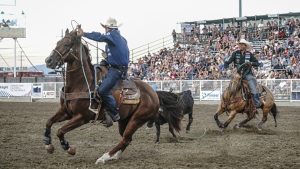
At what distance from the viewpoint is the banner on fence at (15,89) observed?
3419cm

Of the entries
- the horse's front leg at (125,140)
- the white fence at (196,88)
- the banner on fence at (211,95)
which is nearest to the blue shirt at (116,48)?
the horse's front leg at (125,140)

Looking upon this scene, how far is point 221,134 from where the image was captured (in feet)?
43.3

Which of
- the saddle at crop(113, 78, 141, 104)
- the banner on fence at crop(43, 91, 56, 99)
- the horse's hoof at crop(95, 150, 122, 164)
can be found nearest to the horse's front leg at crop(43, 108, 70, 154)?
the horse's hoof at crop(95, 150, 122, 164)

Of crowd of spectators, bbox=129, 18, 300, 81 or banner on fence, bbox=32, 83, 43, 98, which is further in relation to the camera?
banner on fence, bbox=32, 83, 43, 98

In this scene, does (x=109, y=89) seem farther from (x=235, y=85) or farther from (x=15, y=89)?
(x=15, y=89)

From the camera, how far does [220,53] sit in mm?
34969

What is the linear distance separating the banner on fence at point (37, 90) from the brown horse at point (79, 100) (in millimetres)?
25610

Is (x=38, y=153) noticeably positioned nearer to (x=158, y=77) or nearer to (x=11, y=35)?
(x=158, y=77)

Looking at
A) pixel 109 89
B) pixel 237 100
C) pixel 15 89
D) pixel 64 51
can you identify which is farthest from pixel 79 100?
pixel 15 89

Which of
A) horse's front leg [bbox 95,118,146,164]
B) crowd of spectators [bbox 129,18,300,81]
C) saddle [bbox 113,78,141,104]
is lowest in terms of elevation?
horse's front leg [bbox 95,118,146,164]

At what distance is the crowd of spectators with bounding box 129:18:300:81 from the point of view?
3155 centimetres

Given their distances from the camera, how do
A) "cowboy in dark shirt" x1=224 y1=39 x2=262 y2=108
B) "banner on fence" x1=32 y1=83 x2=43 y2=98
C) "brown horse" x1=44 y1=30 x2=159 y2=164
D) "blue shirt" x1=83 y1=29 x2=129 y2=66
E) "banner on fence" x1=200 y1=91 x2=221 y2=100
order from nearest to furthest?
"brown horse" x1=44 y1=30 x2=159 y2=164 < "blue shirt" x1=83 y1=29 x2=129 y2=66 < "cowboy in dark shirt" x1=224 y1=39 x2=262 y2=108 < "banner on fence" x1=200 y1=91 x2=221 y2=100 < "banner on fence" x1=32 y1=83 x2=43 y2=98

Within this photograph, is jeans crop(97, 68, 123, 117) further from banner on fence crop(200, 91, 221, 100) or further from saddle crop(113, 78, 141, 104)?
banner on fence crop(200, 91, 221, 100)

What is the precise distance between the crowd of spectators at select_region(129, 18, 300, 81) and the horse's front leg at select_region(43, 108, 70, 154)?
22.1 metres
